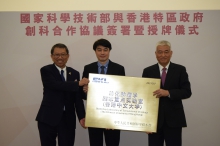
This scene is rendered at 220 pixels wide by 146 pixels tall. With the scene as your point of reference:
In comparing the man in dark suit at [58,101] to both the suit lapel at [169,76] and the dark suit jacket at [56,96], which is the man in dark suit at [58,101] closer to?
the dark suit jacket at [56,96]

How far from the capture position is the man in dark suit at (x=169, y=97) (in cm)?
226

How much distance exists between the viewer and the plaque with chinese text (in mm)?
2359

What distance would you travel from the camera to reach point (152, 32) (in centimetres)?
325

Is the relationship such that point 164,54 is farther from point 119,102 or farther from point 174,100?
point 119,102

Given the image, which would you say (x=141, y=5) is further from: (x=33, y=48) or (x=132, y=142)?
(x=132, y=142)

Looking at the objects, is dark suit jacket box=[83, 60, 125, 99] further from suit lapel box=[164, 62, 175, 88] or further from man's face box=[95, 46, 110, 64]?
suit lapel box=[164, 62, 175, 88]

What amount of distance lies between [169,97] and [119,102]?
0.47 meters

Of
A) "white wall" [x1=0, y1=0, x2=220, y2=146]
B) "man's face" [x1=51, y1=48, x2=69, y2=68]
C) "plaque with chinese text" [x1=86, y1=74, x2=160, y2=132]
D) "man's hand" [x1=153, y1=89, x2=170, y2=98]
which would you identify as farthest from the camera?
"white wall" [x1=0, y1=0, x2=220, y2=146]

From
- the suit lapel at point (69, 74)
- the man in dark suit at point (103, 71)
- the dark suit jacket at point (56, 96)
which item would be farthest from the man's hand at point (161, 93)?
the suit lapel at point (69, 74)

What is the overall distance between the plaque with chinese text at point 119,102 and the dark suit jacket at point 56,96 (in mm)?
202

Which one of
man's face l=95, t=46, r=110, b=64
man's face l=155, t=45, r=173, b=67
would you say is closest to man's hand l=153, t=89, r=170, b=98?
man's face l=155, t=45, r=173, b=67

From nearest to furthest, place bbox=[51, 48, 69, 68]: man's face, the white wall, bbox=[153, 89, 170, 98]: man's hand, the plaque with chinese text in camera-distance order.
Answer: bbox=[153, 89, 170, 98]: man's hand < the plaque with chinese text < bbox=[51, 48, 69, 68]: man's face < the white wall

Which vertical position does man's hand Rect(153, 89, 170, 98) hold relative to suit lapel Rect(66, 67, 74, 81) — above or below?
below

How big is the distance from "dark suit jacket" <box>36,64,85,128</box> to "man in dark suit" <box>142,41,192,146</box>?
781mm
